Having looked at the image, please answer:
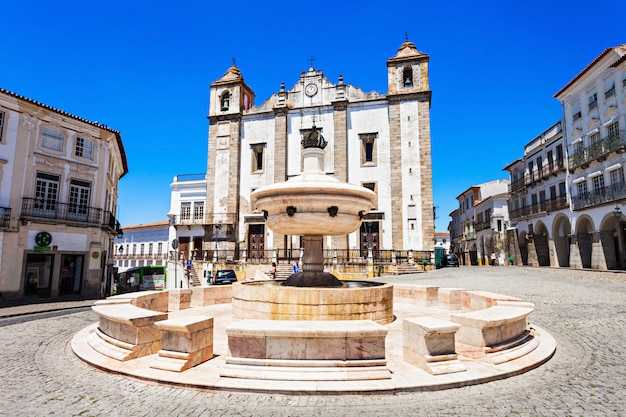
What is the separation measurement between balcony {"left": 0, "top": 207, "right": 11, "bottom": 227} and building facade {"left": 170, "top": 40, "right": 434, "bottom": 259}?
14.2 metres

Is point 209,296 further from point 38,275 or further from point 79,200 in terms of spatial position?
point 79,200

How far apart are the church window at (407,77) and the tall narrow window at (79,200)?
24837 mm

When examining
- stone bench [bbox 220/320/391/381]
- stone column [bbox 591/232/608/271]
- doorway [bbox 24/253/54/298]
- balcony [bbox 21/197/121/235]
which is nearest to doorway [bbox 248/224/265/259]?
balcony [bbox 21/197/121/235]

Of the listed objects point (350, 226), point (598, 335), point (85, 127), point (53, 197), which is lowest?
point (598, 335)

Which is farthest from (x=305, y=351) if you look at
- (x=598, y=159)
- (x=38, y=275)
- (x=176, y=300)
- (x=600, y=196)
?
(x=598, y=159)

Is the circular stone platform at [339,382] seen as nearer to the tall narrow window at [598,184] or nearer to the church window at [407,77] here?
the tall narrow window at [598,184]

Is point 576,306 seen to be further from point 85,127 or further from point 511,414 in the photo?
point 85,127

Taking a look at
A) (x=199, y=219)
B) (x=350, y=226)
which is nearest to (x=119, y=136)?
(x=199, y=219)

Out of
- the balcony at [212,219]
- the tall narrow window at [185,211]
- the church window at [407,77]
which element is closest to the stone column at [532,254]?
the church window at [407,77]

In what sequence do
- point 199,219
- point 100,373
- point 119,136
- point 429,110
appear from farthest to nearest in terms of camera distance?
point 199,219 < point 429,110 < point 119,136 < point 100,373

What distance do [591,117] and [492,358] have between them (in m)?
27.9

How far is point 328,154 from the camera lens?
31.2m

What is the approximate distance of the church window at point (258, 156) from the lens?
33000 mm

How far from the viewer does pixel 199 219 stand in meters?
35.1
